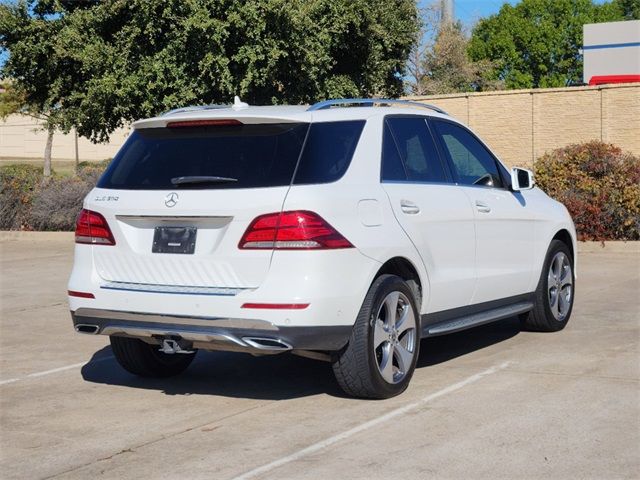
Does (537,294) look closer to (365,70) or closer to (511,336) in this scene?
(511,336)

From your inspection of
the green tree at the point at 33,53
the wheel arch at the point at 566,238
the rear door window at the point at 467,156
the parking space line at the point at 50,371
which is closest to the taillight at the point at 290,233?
the rear door window at the point at 467,156

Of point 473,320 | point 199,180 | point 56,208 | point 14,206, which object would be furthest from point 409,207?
point 14,206

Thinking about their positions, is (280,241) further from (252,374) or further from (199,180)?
(252,374)

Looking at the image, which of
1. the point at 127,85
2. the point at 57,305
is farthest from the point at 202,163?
the point at 127,85

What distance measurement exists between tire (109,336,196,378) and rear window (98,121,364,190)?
1.27m

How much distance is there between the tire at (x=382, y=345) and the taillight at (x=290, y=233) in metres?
0.57

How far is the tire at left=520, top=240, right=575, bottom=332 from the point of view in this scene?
9.24m

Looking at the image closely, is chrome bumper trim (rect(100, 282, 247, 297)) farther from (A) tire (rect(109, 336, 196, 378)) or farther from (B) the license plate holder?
(A) tire (rect(109, 336, 196, 378))

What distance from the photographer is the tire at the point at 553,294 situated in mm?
9242

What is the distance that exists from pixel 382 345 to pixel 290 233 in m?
1.11

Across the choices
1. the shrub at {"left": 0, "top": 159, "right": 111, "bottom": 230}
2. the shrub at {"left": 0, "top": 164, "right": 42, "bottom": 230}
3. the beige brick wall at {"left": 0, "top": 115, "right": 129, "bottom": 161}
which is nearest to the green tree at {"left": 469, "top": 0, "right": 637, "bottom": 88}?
the beige brick wall at {"left": 0, "top": 115, "right": 129, "bottom": 161}

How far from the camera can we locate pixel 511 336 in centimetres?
945

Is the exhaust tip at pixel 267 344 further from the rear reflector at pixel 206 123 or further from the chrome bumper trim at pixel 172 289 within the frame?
the rear reflector at pixel 206 123

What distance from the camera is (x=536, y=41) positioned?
80.7m
